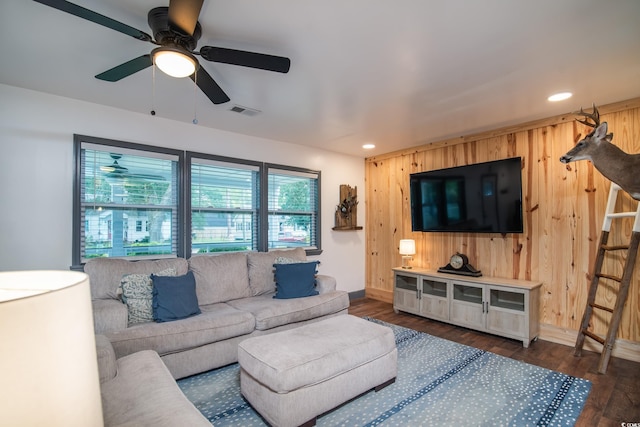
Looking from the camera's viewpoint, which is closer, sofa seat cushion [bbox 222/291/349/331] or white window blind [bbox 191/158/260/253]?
sofa seat cushion [bbox 222/291/349/331]

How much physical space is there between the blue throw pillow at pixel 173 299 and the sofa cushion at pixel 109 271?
9.5 inches

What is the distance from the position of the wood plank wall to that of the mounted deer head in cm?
48

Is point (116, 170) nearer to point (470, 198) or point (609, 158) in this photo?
point (470, 198)

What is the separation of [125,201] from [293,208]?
2.08 metres

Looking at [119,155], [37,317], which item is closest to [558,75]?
[37,317]

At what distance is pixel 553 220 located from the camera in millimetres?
3404

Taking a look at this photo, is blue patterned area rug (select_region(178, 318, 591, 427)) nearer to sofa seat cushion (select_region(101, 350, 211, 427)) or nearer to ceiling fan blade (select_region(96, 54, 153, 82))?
sofa seat cushion (select_region(101, 350, 211, 427))

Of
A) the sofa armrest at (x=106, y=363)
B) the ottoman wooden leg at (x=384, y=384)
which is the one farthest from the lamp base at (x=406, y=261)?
the sofa armrest at (x=106, y=363)

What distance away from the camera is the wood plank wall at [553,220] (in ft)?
9.82

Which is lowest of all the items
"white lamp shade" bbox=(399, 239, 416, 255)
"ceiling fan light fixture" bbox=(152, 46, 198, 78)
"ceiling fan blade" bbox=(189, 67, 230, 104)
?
"white lamp shade" bbox=(399, 239, 416, 255)

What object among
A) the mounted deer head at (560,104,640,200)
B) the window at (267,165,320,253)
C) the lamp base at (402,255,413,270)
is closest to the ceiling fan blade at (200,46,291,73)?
the window at (267,165,320,253)

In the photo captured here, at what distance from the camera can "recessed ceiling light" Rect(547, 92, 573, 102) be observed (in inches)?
108

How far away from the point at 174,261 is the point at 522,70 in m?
3.43

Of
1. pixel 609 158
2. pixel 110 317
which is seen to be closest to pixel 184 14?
pixel 110 317
